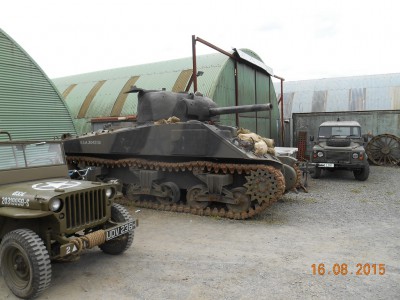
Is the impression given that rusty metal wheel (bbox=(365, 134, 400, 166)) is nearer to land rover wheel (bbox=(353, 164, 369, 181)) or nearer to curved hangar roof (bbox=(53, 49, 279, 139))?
land rover wheel (bbox=(353, 164, 369, 181))

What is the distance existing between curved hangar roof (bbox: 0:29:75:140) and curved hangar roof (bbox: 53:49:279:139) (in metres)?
6.27

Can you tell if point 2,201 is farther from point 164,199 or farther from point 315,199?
point 315,199

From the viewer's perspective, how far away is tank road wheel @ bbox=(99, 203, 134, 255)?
5.90 metres

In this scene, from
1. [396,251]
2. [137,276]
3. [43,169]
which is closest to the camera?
[137,276]

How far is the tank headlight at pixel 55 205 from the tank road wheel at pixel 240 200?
16.4 feet

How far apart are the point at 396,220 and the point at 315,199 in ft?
8.89

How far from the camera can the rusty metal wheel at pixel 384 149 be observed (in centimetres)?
1908

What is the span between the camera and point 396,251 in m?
6.35

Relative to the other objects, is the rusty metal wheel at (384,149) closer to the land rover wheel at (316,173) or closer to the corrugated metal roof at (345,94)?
the land rover wheel at (316,173)

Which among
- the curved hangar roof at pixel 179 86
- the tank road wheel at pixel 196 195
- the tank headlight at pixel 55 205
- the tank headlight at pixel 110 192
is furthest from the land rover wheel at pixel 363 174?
the tank headlight at pixel 55 205

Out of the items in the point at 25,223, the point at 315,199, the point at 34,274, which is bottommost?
the point at 315,199

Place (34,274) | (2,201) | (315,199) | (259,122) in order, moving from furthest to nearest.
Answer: (259,122)
(315,199)
(2,201)
(34,274)

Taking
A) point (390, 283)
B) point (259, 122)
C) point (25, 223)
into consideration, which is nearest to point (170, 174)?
point (25, 223)
